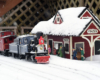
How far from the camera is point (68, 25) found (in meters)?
14.4

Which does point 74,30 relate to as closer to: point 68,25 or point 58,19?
point 68,25

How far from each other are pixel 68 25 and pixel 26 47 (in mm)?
3983

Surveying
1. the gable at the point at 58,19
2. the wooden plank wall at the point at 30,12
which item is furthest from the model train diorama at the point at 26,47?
the wooden plank wall at the point at 30,12

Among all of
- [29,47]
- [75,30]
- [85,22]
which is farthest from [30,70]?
[85,22]

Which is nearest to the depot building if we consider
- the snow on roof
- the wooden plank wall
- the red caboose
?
the snow on roof

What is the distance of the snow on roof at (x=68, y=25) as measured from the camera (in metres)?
13.3

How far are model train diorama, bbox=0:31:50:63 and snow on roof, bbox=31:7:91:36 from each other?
2.21m

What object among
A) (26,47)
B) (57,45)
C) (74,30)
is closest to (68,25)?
(74,30)

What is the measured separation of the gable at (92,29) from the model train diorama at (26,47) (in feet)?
11.3

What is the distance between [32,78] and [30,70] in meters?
1.80

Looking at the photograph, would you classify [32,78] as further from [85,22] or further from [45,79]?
[85,22]

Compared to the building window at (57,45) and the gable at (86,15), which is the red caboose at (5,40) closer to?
the building window at (57,45)

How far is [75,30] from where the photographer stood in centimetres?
1320

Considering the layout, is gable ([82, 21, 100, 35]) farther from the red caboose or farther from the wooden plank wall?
the wooden plank wall
